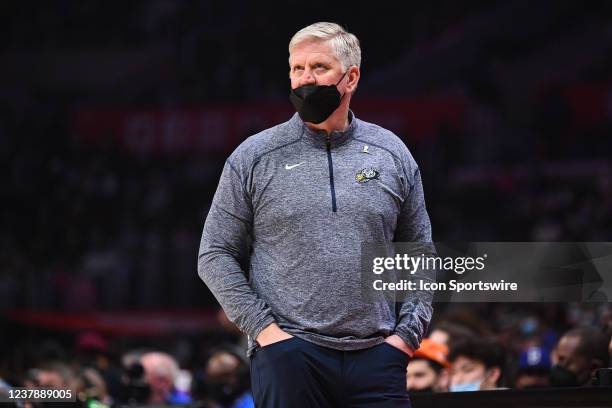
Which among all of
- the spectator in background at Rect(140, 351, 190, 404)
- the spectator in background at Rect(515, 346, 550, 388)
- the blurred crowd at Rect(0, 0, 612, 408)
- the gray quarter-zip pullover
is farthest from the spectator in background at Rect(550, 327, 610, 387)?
the blurred crowd at Rect(0, 0, 612, 408)

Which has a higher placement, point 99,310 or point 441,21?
point 441,21

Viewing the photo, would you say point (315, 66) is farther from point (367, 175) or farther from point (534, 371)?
point (534, 371)

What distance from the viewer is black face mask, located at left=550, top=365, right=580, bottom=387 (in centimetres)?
475

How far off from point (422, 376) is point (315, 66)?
2817 millimetres

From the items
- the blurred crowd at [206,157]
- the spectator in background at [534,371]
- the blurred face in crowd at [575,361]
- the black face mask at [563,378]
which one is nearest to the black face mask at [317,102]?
the blurred face in crowd at [575,361]

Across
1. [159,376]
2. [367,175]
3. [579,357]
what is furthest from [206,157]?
[367,175]

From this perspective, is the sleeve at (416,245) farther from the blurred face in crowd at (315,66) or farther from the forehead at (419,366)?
the forehead at (419,366)

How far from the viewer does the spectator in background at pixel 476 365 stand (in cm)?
548

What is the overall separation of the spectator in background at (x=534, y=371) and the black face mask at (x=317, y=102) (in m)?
2.89

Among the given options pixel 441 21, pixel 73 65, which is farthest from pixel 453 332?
pixel 73 65

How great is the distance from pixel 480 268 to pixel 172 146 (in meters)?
13.3

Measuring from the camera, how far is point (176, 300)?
13.3 m

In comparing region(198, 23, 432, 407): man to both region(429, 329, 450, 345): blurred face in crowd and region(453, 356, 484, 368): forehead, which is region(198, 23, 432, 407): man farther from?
region(429, 329, 450, 345): blurred face in crowd

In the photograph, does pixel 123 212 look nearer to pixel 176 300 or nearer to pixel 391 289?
pixel 176 300
